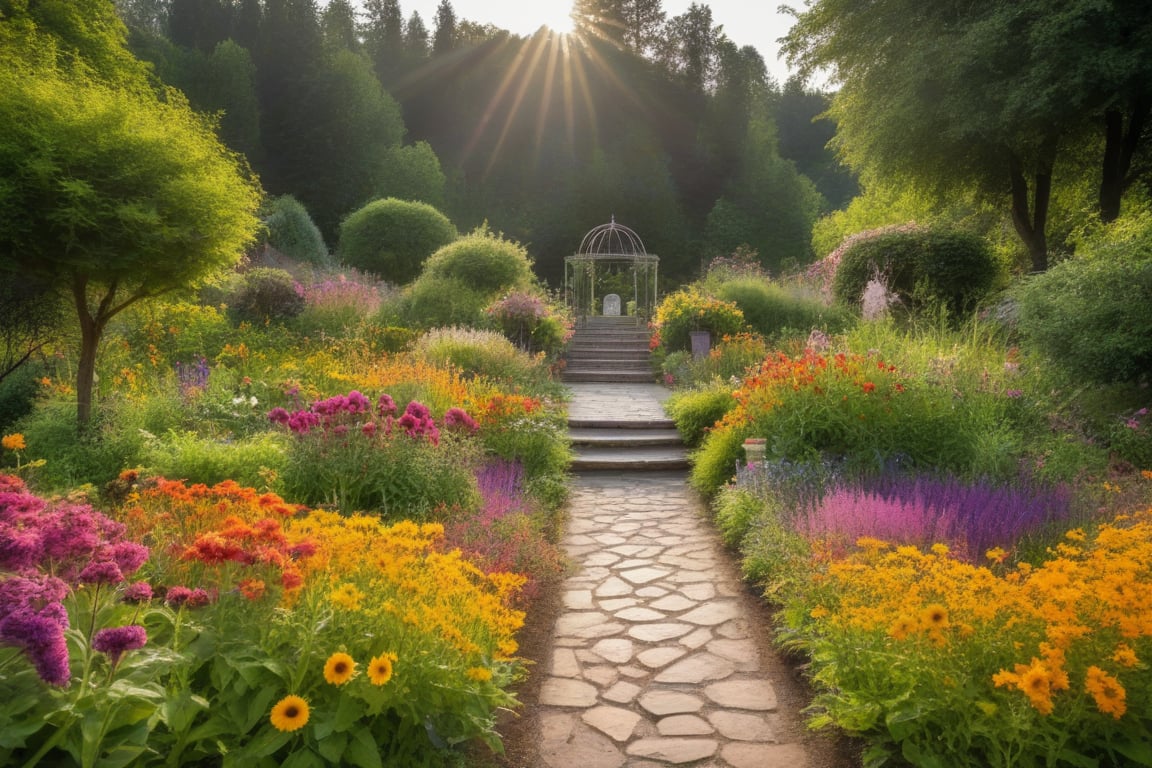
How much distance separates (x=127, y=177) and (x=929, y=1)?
41.2ft

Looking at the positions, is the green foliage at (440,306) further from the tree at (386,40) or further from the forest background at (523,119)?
the tree at (386,40)

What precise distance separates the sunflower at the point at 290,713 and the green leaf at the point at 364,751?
1.04 feet

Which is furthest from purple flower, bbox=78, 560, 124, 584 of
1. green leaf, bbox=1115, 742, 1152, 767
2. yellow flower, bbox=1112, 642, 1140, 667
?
green leaf, bbox=1115, 742, 1152, 767

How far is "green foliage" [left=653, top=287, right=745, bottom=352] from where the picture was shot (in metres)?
13.6

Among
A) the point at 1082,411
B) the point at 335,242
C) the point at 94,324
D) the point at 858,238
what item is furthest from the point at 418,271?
the point at 1082,411

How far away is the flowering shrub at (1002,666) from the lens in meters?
2.16

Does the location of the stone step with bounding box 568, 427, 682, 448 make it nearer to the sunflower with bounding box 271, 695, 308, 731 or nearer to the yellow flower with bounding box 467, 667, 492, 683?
the yellow flower with bounding box 467, 667, 492, 683

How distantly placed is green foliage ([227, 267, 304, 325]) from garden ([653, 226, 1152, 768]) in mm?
7327

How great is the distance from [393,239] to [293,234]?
423 cm

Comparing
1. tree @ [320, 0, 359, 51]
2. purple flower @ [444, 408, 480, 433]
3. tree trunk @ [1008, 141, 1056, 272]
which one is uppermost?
tree @ [320, 0, 359, 51]

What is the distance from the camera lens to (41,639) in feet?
5.59

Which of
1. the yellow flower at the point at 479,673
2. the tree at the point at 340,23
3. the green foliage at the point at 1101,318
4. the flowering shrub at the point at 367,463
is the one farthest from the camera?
the tree at the point at 340,23

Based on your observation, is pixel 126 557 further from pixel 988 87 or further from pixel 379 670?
pixel 988 87

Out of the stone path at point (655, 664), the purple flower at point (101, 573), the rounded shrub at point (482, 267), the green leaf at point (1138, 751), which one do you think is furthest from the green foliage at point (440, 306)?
the green leaf at point (1138, 751)
